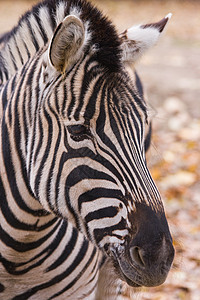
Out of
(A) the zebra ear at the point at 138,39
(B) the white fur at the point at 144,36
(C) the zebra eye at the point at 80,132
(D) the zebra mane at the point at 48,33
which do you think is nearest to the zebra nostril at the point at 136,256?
(C) the zebra eye at the point at 80,132

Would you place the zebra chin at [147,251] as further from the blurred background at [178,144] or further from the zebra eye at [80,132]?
the blurred background at [178,144]

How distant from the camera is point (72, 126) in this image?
8.13 feet

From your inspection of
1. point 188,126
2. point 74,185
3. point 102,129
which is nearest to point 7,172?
point 74,185

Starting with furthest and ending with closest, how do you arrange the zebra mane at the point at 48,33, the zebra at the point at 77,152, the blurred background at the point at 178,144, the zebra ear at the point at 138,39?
the blurred background at the point at 178,144 < the zebra ear at the point at 138,39 < the zebra mane at the point at 48,33 < the zebra at the point at 77,152

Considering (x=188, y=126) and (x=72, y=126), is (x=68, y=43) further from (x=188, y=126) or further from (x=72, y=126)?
(x=188, y=126)

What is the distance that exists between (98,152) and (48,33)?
35.4 inches

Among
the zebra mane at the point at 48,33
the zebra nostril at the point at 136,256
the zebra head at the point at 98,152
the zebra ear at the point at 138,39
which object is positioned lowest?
the zebra nostril at the point at 136,256

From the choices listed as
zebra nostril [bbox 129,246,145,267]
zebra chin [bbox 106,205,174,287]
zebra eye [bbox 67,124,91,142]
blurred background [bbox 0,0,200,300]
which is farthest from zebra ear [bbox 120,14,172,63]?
zebra nostril [bbox 129,246,145,267]

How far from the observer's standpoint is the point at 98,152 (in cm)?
244

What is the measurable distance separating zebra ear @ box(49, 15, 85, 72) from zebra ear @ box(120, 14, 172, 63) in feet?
1.09

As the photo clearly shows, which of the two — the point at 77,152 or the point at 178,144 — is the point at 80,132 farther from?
the point at 178,144

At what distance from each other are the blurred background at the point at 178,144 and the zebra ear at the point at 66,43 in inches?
14.5

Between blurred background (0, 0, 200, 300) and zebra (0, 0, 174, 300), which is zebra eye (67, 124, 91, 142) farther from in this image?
blurred background (0, 0, 200, 300)

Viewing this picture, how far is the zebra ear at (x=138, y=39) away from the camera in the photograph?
109 inches
